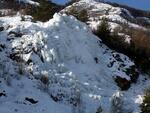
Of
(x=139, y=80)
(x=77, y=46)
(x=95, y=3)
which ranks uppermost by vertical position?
(x=77, y=46)

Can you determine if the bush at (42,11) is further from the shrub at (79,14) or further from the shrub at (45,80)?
the shrub at (45,80)

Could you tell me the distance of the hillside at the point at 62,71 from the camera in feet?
73.2

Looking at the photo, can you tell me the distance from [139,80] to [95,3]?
45422 mm

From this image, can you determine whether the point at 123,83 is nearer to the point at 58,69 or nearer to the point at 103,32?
the point at 58,69

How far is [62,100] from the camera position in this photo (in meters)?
22.9

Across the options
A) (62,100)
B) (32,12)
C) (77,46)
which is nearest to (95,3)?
(32,12)

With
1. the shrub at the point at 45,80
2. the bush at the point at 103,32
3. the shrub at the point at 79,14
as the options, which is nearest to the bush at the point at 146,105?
the shrub at the point at 45,80

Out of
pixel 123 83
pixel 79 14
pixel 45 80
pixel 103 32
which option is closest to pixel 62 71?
pixel 45 80

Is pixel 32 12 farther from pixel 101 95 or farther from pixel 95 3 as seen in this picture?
pixel 95 3

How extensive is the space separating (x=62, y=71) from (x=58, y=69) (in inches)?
8.2

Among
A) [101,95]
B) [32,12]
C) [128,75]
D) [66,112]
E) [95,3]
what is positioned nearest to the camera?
[66,112]

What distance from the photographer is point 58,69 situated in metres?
24.8

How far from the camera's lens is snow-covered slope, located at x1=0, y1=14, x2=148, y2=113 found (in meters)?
22.3

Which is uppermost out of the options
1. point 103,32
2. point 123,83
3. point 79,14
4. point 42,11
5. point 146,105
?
point 42,11
